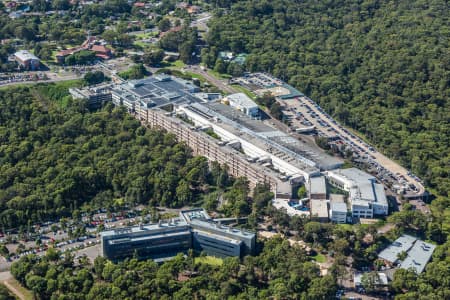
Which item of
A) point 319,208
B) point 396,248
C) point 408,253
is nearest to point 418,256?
point 408,253

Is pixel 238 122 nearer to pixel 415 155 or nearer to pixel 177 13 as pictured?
pixel 415 155

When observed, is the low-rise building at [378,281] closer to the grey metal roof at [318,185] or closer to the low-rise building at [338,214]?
the low-rise building at [338,214]

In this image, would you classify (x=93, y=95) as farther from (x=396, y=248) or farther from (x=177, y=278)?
(x=396, y=248)

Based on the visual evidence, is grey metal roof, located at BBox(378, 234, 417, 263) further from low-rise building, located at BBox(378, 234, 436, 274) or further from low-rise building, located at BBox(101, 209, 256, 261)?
low-rise building, located at BBox(101, 209, 256, 261)

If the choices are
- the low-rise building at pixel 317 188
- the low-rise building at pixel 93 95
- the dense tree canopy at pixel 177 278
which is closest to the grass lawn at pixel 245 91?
the low-rise building at pixel 93 95

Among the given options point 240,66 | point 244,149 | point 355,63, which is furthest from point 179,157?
point 355,63

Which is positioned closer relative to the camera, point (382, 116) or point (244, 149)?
point (244, 149)

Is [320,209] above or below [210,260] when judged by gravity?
above
